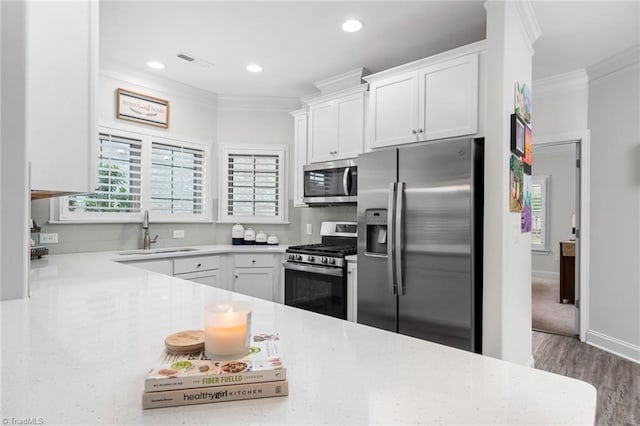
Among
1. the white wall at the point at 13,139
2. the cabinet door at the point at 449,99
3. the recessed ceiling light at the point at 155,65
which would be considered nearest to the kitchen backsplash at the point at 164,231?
the cabinet door at the point at 449,99

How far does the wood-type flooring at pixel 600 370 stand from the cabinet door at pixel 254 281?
8.26 ft

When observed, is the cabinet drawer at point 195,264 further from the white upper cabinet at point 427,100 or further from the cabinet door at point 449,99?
the cabinet door at point 449,99

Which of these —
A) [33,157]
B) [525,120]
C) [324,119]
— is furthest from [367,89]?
[33,157]

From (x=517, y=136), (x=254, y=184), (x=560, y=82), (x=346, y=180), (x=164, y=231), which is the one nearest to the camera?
(x=517, y=136)

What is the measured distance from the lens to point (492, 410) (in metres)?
0.60

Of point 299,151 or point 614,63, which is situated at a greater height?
point 614,63

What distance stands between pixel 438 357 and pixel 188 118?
3.99 metres

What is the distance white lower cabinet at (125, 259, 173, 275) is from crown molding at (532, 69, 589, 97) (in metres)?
4.02

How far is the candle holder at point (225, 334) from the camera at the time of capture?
0.67m

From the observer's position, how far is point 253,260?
385 cm

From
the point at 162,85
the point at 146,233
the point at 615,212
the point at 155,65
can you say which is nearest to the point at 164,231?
the point at 146,233

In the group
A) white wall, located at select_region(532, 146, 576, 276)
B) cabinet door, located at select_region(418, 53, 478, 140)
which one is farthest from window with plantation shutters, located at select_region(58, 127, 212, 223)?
white wall, located at select_region(532, 146, 576, 276)

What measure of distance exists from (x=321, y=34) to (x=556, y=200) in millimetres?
6351

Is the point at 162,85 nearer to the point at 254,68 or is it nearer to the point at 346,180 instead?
the point at 254,68
